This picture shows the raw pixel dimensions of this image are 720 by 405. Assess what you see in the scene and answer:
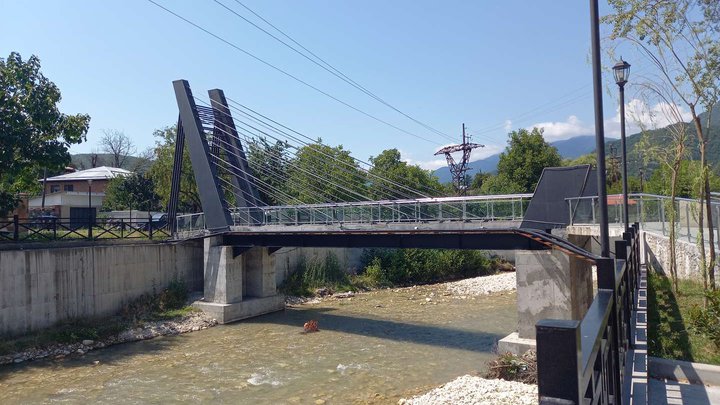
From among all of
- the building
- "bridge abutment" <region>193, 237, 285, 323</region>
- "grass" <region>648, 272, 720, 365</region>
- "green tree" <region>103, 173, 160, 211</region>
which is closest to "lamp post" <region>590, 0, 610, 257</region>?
"grass" <region>648, 272, 720, 365</region>

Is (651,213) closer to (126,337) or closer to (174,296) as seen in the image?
(126,337)

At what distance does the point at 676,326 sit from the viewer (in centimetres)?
1016

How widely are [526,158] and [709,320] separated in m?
46.2

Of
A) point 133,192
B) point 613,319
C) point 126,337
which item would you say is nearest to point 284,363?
point 126,337

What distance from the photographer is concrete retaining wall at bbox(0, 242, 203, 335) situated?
1966 centimetres

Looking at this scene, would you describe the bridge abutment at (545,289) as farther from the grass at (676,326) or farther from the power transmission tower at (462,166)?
the power transmission tower at (462,166)

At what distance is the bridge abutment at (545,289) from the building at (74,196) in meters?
33.5

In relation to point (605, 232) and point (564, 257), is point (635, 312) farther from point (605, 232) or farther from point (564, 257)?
point (564, 257)

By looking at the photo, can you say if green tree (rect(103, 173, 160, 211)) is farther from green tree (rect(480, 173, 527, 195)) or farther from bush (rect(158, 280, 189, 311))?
green tree (rect(480, 173, 527, 195))

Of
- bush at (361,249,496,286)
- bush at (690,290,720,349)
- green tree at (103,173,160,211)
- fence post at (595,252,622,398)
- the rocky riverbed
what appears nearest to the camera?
fence post at (595,252,622,398)

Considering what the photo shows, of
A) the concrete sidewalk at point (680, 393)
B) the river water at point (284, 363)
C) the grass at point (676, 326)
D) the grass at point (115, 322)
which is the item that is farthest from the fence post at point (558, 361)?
the grass at point (115, 322)

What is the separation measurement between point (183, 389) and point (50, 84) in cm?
1600

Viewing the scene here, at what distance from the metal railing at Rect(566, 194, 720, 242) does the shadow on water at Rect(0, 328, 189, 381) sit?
624 inches

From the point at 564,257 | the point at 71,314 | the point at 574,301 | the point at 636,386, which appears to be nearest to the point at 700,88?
the point at 564,257
